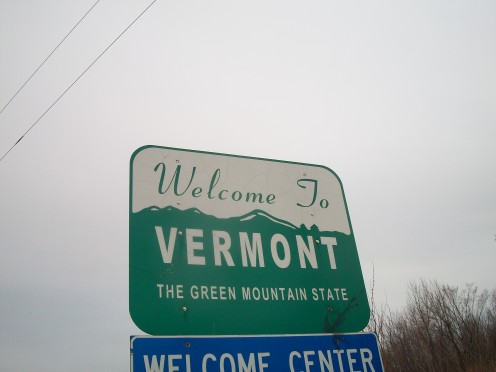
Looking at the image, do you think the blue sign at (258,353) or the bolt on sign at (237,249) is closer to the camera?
the blue sign at (258,353)

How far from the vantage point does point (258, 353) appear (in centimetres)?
177

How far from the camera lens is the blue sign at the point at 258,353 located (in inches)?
63.2

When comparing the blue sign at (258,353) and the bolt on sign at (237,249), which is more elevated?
the bolt on sign at (237,249)

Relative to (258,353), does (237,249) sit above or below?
above

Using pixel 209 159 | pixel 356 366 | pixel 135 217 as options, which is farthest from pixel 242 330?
pixel 209 159

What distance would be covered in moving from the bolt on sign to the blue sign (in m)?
0.06

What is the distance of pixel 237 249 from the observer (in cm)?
201

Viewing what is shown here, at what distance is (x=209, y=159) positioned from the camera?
2.22 m

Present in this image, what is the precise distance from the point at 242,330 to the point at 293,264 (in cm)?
43

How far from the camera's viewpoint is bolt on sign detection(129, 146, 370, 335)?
1791 mm

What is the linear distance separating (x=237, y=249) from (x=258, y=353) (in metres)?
0.48

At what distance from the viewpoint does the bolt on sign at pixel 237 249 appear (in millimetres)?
1791

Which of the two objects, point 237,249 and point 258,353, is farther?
point 237,249

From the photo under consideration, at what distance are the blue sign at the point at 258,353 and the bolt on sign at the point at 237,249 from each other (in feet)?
0.19
